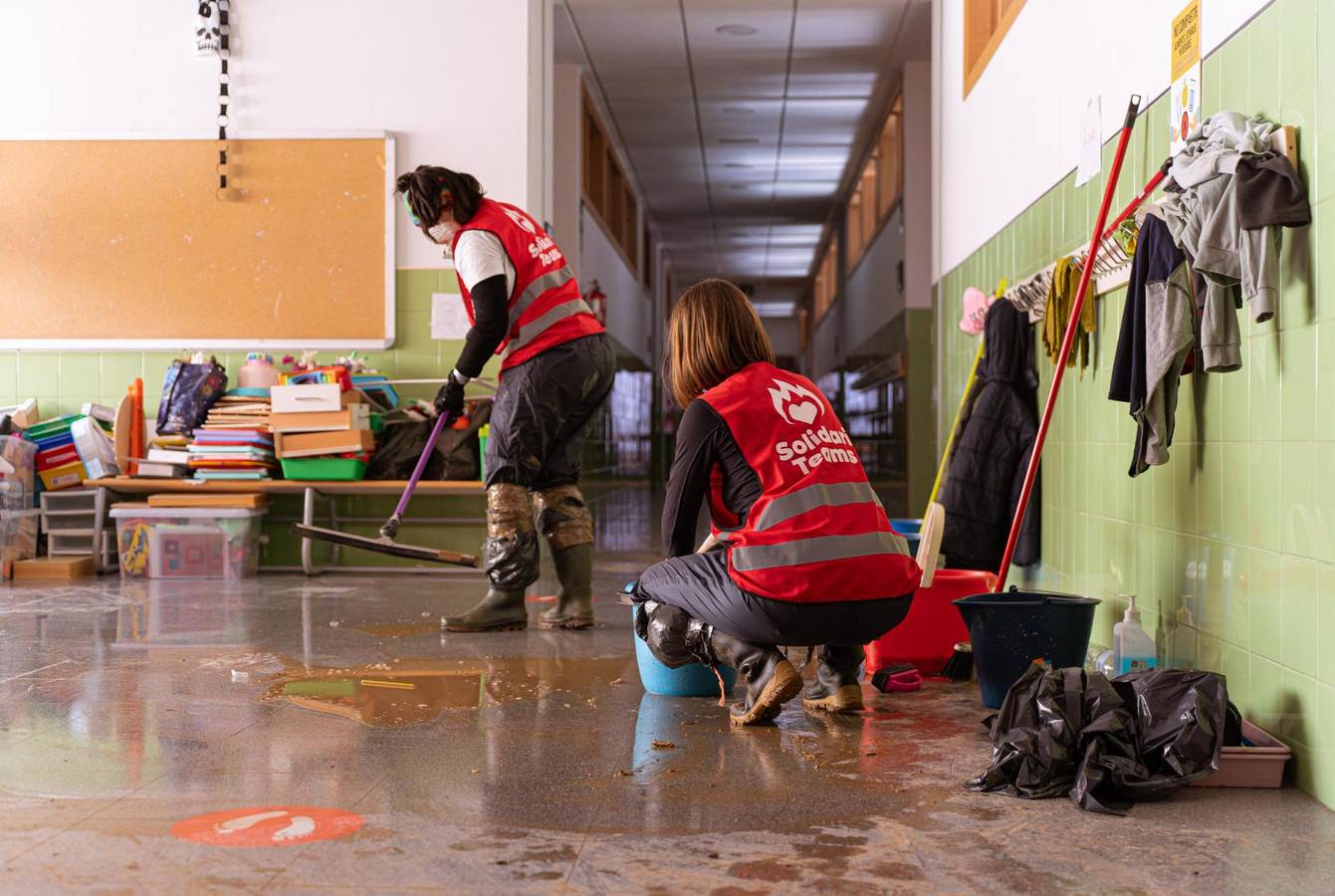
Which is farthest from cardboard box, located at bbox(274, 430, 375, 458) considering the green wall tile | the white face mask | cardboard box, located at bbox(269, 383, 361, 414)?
the white face mask

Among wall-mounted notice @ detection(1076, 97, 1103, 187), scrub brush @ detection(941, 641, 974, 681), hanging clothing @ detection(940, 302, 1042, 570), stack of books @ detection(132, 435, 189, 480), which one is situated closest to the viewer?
scrub brush @ detection(941, 641, 974, 681)

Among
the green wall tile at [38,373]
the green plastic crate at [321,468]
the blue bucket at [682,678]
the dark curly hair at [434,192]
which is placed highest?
the dark curly hair at [434,192]

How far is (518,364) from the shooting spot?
4293 millimetres

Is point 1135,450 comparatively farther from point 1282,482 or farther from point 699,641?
point 699,641

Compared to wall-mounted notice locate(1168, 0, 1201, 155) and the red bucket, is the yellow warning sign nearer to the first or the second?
wall-mounted notice locate(1168, 0, 1201, 155)

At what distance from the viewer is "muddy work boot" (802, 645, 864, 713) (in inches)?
120

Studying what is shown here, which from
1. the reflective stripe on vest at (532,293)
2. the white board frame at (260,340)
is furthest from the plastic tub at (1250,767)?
the white board frame at (260,340)

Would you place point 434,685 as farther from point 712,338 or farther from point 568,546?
point 712,338

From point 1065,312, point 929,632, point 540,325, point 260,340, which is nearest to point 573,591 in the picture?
point 540,325

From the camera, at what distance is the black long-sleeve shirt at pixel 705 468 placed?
2.79 metres

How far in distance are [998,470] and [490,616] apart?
1760 mm

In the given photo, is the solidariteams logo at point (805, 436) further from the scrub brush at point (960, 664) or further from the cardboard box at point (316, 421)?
the cardboard box at point (316, 421)

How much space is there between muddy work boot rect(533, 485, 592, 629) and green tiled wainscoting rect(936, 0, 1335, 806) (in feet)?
5.50

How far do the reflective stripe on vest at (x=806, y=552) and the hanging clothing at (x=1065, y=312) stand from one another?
1332mm
